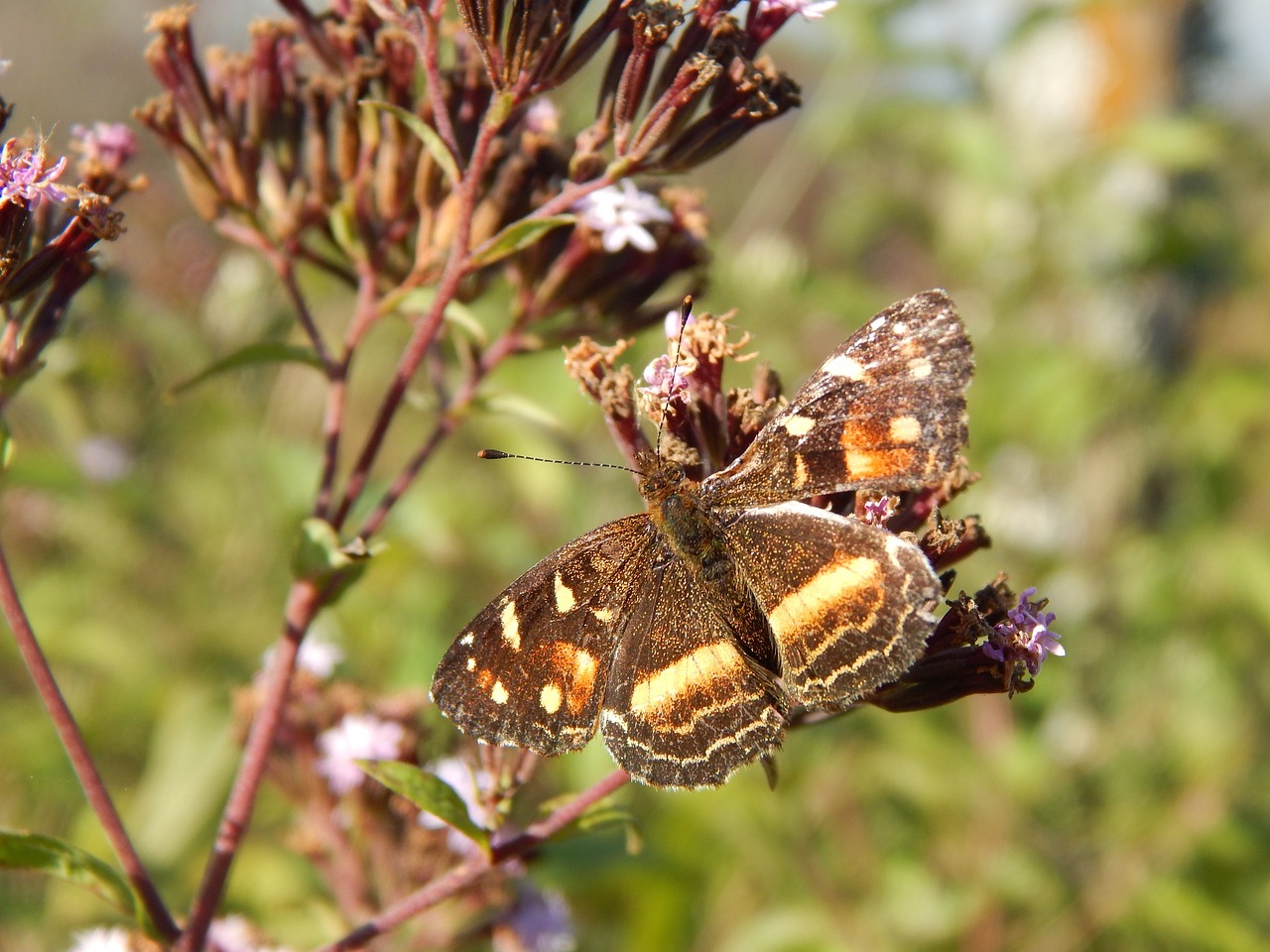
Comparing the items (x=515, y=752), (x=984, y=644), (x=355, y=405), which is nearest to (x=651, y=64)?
(x=984, y=644)

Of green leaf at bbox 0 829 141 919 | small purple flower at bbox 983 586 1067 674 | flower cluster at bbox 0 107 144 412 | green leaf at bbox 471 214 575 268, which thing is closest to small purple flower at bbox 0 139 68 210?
flower cluster at bbox 0 107 144 412

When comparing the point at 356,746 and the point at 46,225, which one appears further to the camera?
the point at 356,746

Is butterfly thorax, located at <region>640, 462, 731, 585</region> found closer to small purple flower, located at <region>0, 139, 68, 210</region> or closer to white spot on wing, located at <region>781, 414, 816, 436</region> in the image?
white spot on wing, located at <region>781, 414, 816, 436</region>

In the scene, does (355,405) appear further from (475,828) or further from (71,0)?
(71,0)

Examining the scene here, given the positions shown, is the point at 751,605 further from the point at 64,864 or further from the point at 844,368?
the point at 64,864

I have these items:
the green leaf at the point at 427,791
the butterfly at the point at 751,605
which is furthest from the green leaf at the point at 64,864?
the butterfly at the point at 751,605

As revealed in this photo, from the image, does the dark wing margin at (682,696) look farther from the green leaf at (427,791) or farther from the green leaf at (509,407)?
the green leaf at (509,407)

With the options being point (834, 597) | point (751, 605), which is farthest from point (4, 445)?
point (834, 597)
